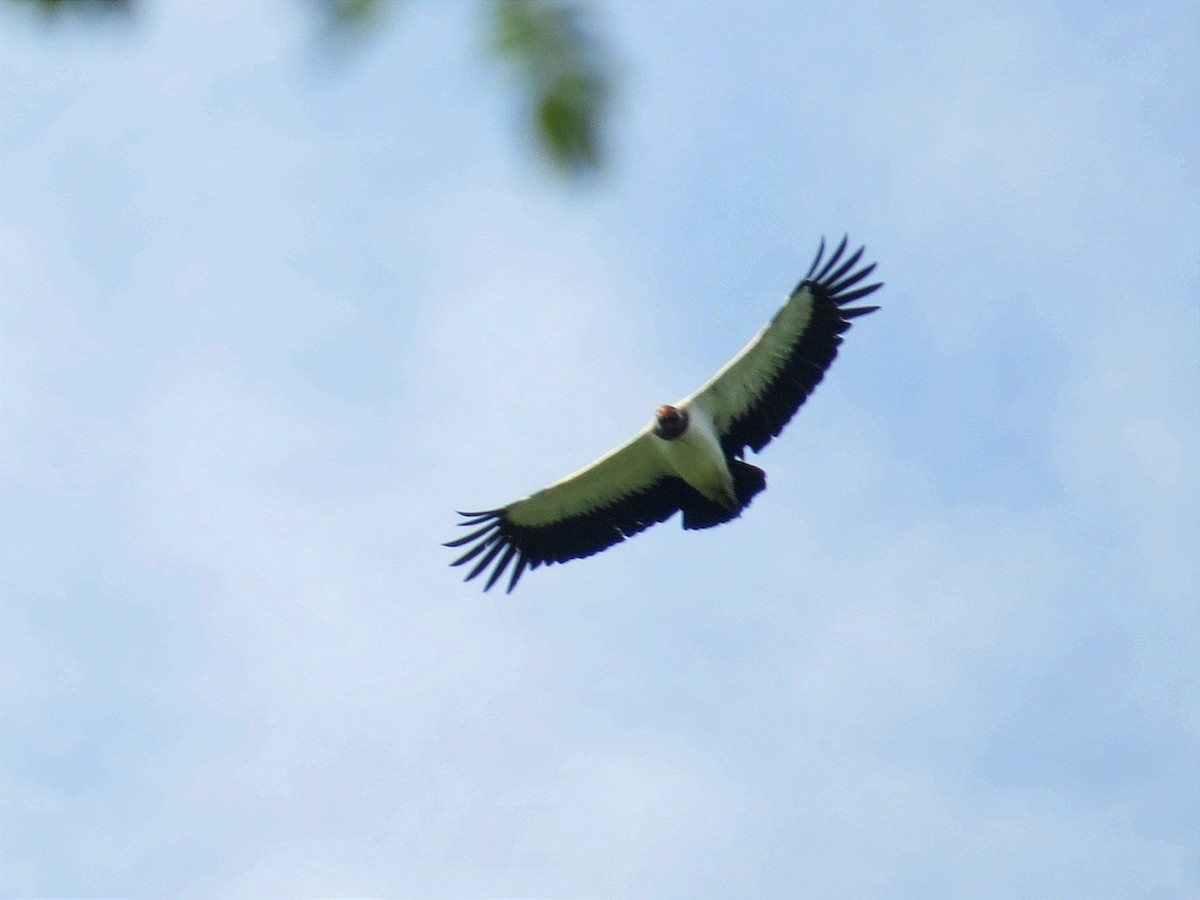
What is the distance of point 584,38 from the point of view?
Answer: 272 cm

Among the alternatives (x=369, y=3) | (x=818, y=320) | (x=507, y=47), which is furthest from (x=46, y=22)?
(x=818, y=320)

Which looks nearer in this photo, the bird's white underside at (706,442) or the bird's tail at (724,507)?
the bird's white underside at (706,442)

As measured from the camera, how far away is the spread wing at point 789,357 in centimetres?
1638

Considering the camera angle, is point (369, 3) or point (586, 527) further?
point (586, 527)

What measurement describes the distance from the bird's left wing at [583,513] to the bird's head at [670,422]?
0.96 feet

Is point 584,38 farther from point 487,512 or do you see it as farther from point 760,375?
point 487,512

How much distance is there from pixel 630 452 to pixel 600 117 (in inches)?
568

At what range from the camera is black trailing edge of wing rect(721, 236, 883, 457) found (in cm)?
1638

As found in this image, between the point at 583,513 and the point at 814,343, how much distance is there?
3.45 m

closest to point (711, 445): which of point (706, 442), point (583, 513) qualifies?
point (706, 442)

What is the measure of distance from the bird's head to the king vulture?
0.01m

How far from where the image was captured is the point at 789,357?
1655cm

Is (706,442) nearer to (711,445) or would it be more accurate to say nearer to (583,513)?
(711,445)

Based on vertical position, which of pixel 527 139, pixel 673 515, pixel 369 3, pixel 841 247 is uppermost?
pixel 841 247
